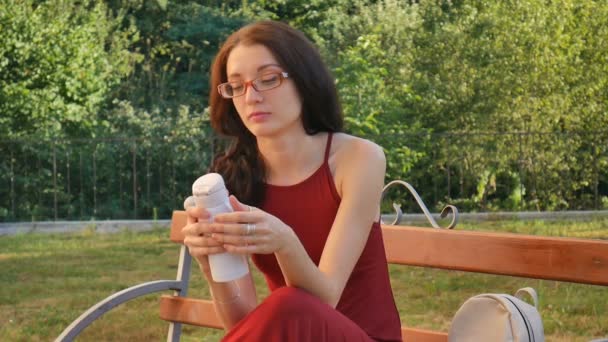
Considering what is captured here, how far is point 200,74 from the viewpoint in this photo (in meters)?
16.0

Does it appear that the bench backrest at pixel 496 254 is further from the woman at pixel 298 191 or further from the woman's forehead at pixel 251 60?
the woman's forehead at pixel 251 60

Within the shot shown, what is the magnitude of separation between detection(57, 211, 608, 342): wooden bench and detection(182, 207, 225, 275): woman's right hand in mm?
665

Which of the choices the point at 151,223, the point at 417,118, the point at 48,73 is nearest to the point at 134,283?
the point at 151,223

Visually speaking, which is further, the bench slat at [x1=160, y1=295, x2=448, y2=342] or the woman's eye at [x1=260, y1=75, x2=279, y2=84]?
the bench slat at [x1=160, y1=295, x2=448, y2=342]

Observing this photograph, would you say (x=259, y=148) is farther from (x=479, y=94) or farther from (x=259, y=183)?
(x=479, y=94)

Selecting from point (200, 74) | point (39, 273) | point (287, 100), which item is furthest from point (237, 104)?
point (200, 74)

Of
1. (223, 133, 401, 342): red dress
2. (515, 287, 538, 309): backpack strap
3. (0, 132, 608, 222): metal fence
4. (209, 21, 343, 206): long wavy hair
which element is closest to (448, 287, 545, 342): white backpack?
(515, 287, 538, 309): backpack strap

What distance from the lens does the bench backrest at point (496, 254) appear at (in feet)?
8.11

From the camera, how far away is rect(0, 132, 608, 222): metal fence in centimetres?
1223

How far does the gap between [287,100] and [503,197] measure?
418 inches

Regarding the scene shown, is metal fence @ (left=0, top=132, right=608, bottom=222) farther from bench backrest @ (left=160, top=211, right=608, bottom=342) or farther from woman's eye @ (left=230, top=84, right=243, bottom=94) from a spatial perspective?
woman's eye @ (left=230, top=84, right=243, bottom=94)

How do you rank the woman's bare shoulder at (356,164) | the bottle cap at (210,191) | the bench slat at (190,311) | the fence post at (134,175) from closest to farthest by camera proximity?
the bottle cap at (210,191) → the woman's bare shoulder at (356,164) → the bench slat at (190,311) → the fence post at (134,175)

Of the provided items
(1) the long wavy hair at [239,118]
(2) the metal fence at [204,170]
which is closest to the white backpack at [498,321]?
(1) the long wavy hair at [239,118]

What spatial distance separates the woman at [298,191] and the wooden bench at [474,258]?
19 cm
